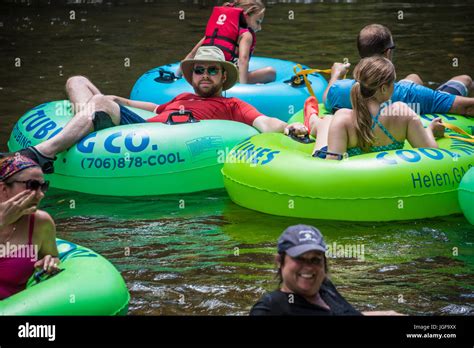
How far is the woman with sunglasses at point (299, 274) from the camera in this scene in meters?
3.65

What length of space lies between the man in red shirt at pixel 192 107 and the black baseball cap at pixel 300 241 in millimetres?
3266

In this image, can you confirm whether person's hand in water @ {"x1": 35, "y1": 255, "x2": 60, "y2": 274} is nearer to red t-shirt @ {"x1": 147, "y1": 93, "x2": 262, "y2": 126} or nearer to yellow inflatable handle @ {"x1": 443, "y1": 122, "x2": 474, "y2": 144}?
red t-shirt @ {"x1": 147, "y1": 93, "x2": 262, "y2": 126}

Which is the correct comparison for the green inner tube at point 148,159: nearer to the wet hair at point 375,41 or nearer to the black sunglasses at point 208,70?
the black sunglasses at point 208,70

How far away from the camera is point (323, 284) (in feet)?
12.8

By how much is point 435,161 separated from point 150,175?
2.03 m

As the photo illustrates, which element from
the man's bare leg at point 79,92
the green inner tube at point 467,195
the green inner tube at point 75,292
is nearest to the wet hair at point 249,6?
the man's bare leg at point 79,92

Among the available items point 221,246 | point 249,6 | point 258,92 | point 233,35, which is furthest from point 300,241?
point 249,6

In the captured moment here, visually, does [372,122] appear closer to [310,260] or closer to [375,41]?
[375,41]

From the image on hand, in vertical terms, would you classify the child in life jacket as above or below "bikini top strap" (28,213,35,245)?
above

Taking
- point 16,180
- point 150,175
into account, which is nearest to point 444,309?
point 16,180

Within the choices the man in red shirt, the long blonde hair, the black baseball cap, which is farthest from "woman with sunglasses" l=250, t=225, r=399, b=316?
the man in red shirt

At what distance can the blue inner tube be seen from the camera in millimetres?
8266

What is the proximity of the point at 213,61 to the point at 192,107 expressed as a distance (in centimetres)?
39

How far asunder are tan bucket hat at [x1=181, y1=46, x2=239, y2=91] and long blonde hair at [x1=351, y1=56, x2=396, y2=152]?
61.4 inches
